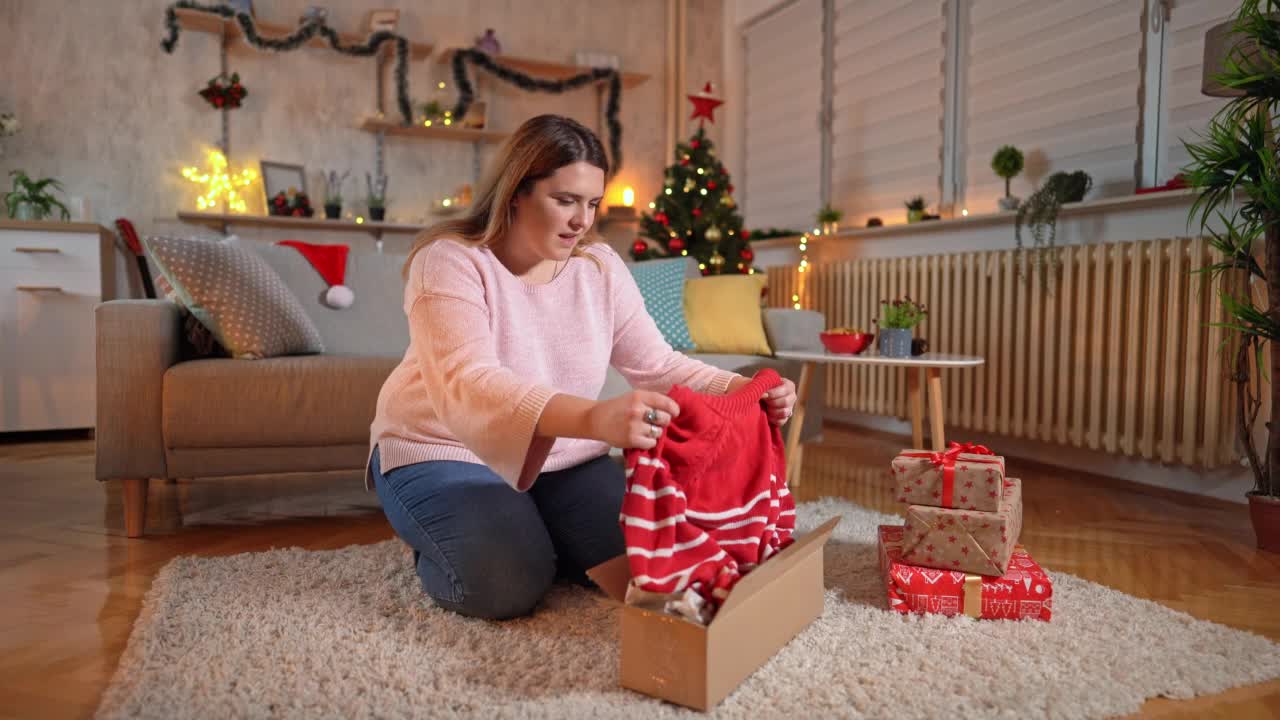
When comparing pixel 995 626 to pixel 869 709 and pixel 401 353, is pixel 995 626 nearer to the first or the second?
pixel 869 709

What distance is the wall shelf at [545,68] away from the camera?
4.94m

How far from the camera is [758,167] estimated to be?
5227mm

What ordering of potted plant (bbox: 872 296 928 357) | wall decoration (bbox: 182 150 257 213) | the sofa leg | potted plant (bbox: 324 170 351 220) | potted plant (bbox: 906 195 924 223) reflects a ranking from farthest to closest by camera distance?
potted plant (bbox: 324 170 351 220) < wall decoration (bbox: 182 150 257 213) < potted plant (bbox: 906 195 924 223) < potted plant (bbox: 872 296 928 357) < the sofa leg

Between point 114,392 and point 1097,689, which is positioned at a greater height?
point 114,392

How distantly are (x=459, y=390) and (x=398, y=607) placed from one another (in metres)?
0.53

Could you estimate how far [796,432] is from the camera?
261 centimetres

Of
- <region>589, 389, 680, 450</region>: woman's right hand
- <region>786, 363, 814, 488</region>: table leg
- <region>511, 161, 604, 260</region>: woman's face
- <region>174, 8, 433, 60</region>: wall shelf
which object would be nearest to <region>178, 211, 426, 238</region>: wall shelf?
<region>174, 8, 433, 60</region>: wall shelf

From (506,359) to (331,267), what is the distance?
1615 millimetres

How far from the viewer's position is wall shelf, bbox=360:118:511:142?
15.4ft

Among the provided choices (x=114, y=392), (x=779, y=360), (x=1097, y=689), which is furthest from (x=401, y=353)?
(x=1097, y=689)

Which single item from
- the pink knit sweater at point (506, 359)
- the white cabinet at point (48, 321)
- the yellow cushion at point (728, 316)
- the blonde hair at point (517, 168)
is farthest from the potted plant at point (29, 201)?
the blonde hair at point (517, 168)

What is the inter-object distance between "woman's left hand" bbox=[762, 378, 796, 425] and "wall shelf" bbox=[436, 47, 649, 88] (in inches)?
164

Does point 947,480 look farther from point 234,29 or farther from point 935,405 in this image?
point 234,29

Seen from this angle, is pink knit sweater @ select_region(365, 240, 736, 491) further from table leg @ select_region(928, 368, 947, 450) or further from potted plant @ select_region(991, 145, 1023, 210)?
potted plant @ select_region(991, 145, 1023, 210)
